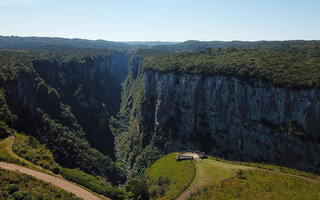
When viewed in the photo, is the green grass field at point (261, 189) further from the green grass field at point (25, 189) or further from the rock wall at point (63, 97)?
the rock wall at point (63, 97)

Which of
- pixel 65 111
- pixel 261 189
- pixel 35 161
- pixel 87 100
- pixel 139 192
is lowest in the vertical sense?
pixel 139 192

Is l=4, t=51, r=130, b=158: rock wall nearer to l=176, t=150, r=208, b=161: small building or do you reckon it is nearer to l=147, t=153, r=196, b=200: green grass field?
l=147, t=153, r=196, b=200: green grass field

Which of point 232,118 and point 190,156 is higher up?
point 232,118

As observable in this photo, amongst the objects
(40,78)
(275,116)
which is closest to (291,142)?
(275,116)

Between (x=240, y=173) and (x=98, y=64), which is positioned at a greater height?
(x=98, y=64)

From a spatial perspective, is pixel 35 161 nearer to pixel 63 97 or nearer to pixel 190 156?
pixel 190 156

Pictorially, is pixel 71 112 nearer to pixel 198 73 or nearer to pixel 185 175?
pixel 198 73

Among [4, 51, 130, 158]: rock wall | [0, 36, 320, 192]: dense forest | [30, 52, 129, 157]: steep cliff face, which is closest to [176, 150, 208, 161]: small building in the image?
[0, 36, 320, 192]: dense forest

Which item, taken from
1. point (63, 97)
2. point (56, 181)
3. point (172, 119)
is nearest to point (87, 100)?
point (63, 97)
